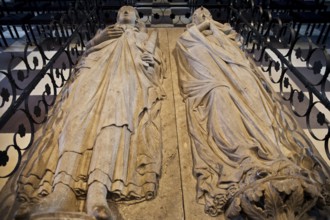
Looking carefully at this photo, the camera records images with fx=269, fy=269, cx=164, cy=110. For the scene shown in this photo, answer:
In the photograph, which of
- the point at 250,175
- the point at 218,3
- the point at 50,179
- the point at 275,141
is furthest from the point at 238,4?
the point at 50,179

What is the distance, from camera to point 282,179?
46.5 inches

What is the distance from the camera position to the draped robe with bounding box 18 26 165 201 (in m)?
1.36

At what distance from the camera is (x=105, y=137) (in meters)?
1.45

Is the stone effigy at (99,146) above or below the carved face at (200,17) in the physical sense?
below

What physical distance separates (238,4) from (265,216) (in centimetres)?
291

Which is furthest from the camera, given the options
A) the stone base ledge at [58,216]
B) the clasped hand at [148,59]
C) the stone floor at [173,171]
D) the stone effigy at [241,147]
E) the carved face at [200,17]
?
the carved face at [200,17]

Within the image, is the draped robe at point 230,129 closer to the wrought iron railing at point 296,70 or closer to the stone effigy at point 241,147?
the stone effigy at point 241,147

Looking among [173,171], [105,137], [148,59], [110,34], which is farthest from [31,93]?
Answer: [173,171]

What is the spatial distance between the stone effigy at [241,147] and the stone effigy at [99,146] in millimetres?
291

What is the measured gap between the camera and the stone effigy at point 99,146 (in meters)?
1.26

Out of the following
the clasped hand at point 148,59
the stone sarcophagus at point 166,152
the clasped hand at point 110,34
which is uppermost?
the clasped hand at point 110,34

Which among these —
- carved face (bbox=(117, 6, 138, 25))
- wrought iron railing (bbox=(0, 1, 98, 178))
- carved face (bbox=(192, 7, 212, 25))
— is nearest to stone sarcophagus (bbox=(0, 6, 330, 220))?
wrought iron railing (bbox=(0, 1, 98, 178))

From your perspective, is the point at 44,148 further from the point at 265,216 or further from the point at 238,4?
the point at 238,4

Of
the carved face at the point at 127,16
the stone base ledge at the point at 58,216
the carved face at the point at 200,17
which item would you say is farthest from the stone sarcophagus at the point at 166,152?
the carved face at the point at 200,17
